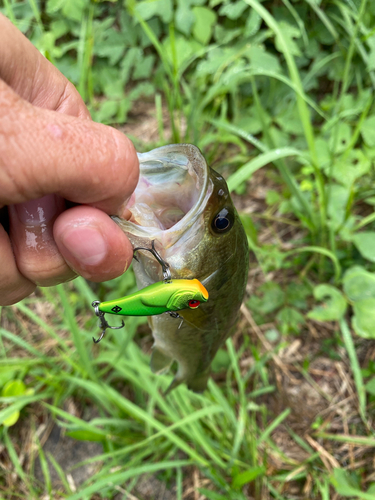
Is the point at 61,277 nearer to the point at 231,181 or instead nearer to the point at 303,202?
the point at 231,181

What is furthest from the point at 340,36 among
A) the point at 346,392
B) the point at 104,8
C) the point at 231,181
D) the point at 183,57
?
the point at 346,392

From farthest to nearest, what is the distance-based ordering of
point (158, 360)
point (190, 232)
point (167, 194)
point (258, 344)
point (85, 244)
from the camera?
1. point (258, 344)
2. point (158, 360)
3. point (167, 194)
4. point (190, 232)
5. point (85, 244)

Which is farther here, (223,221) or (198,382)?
(198,382)

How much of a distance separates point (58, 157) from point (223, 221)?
53cm

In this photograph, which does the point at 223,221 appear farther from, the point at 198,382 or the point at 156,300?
the point at 198,382

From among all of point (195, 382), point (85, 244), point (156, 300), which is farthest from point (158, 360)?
point (85, 244)

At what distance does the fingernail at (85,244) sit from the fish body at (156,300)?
0.12 metres

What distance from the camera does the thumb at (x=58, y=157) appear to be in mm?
721

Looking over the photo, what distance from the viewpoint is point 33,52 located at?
93 centimetres

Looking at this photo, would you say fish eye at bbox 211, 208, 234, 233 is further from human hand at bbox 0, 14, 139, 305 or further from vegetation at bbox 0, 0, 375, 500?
vegetation at bbox 0, 0, 375, 500

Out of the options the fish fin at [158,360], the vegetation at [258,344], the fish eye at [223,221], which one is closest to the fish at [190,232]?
the fish eye at [223,221]

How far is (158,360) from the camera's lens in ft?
5.23

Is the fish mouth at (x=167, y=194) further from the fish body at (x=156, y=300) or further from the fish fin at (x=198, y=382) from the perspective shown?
the fish fin at (x=198, y=382)

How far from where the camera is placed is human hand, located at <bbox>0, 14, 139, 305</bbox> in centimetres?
74
